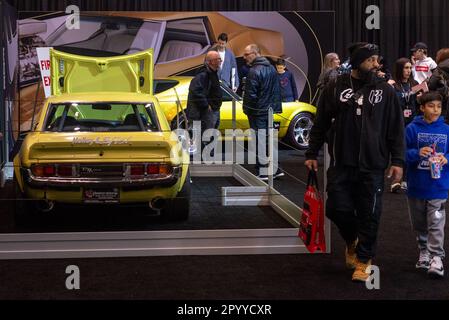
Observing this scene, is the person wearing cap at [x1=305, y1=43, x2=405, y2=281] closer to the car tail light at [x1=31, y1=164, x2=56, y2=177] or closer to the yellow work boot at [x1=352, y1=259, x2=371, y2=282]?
the yellow work boot at [x1=352, y1=259, x2=371, y2=282]

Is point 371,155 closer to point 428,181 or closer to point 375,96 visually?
point 375,96

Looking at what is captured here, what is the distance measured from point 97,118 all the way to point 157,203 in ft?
4.39

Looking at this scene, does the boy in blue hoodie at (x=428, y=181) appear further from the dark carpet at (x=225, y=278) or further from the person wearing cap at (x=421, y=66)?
the person wearing cap at (x=421, y=66)

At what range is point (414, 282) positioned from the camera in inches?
213

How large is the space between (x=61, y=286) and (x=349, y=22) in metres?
11.7

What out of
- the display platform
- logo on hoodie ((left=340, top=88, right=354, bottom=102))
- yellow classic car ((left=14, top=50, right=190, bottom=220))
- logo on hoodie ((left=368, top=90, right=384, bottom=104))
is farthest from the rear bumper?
logo on hoodie ((left=368, top=90, right=384, bottom=104))

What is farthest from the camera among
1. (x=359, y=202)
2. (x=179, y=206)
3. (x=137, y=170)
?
(x=179, y=206)

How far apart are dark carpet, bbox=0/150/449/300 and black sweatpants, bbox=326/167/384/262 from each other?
1.10ft

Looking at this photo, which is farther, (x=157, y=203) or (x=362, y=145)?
(x=157, y=203)

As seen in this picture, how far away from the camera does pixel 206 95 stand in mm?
9461

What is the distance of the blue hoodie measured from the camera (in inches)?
217

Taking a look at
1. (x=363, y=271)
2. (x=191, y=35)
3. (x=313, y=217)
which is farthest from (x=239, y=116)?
(x=363, y=271)

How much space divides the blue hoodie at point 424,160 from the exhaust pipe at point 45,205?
311 cm

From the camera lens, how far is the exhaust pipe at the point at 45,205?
6.72m
